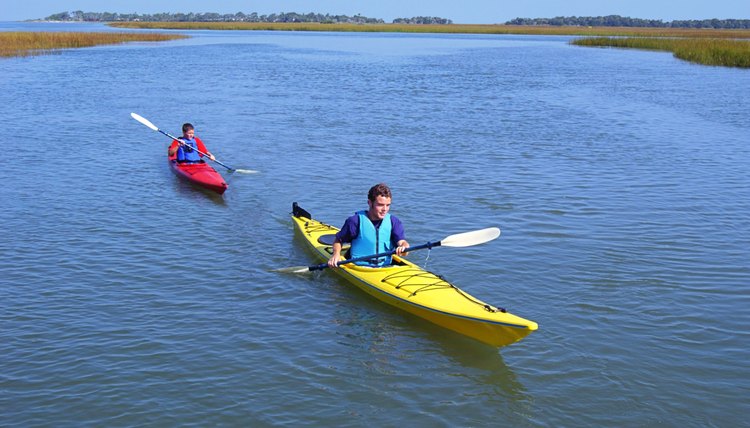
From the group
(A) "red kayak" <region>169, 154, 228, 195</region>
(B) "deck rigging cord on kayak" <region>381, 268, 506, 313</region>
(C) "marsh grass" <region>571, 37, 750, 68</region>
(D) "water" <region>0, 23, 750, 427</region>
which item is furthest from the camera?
(C) "marsh grass" <region>571, 37, 750, 68</region>

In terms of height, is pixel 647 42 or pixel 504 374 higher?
pixel 647 42

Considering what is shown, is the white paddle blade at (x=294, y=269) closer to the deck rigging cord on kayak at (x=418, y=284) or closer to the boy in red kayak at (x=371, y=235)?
the boy in red kayak at (x=371, y=235)

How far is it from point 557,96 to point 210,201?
63.2 ft

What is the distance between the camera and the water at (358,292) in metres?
6.65

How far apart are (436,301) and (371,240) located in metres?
1.21

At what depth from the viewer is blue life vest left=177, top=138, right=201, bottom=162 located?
1486 cm

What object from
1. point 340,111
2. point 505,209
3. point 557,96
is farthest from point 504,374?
point 557,96

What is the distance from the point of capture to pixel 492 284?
30.7ft

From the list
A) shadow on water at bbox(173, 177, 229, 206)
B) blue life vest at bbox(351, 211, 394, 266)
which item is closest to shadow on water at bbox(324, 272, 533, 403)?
blue life vest at bbox(351, 211, 394, 266)

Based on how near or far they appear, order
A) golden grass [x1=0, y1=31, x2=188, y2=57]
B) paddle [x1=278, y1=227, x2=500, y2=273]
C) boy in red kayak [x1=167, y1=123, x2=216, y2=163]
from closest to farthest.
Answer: paddle [x1=278, y1=227, x2=500, y2=273], boy in red kayak [x1=167, y1=123, x2=216, y2=163], golden grass [x1=0, y1=31, x2=188, y2=57]

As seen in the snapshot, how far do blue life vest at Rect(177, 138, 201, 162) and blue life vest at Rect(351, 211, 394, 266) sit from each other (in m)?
7.11

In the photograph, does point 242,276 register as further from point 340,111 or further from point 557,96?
point 557,96

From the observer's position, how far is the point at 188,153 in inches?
588

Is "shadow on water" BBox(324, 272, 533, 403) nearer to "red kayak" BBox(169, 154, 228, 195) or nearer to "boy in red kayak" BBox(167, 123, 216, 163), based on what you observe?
"red kayak" BBox(169, 154, 228, 195)
